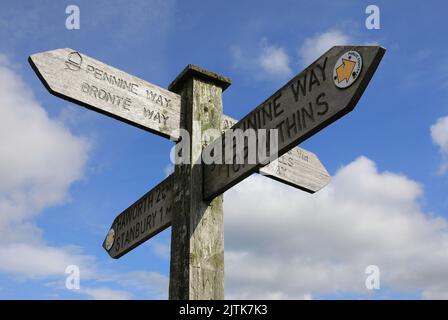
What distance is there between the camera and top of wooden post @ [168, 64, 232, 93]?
3.05 metres

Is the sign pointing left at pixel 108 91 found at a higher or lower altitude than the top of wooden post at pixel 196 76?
lower

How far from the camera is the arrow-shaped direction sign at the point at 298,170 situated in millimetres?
2971

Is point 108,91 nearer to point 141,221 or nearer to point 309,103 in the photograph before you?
point 141,221

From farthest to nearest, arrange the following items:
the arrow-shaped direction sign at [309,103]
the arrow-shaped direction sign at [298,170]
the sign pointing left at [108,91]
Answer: the arrow-shaped direction sign at [298,170] < the sign pointing left at [108,91] < the arrow-shaped direction sign at [309,103]

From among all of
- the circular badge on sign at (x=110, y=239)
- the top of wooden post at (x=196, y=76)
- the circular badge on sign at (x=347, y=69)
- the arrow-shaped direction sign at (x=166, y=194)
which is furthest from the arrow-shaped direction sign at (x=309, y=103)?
the circular badge on sign at (x=110, y=239)

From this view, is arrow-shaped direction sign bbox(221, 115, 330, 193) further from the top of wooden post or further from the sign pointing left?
the sign pointing left

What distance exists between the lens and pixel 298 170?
3.13 meters

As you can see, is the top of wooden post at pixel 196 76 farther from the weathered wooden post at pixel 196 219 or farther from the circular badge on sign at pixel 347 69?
the circular badge on sign at pixel 347 69

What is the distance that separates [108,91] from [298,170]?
1294mm

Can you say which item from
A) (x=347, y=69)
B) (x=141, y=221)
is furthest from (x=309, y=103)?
(x=141, y=221)

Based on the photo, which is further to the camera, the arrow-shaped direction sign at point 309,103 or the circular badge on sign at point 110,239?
the circular badge on sign at point 110,239

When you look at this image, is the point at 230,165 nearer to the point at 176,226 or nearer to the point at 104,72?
the point at 176,226

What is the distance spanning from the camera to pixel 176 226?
2.72 m

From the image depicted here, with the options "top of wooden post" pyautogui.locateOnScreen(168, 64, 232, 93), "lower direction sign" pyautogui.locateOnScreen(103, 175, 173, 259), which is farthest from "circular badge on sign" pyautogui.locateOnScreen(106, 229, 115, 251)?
"top of wooden post" pyautogui.locateOnScreen(168, 64, 232, 93)
